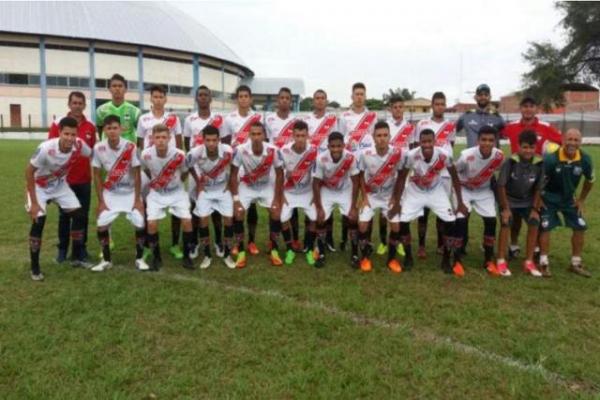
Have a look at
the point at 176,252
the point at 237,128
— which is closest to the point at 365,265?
the point at 176,252

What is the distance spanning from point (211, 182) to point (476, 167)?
9.62 feet

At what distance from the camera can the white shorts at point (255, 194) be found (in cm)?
612

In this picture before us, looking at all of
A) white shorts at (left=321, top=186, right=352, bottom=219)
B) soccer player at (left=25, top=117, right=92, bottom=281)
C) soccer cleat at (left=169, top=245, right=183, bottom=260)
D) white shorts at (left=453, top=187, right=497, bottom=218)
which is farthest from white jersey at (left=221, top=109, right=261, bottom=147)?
white shorts at (left=453, top=187, right=497, bottom=218)

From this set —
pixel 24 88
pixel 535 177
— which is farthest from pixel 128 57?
pixel 535 177

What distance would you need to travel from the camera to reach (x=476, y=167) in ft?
18.6

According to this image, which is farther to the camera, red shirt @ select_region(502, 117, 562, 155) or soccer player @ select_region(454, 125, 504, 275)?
red shirt @ select_region(502, 117, 562, 155)

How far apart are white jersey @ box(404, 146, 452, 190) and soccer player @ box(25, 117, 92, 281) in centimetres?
350

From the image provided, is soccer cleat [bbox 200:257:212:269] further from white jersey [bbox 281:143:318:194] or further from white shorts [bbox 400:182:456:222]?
white shorts [bbox 400:182:456:222]

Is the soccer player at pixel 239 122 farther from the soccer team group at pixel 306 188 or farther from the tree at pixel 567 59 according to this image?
the tree at pixel 567 59

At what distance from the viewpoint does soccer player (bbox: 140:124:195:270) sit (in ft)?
18.3

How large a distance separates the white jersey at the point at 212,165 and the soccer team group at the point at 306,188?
0.04ft

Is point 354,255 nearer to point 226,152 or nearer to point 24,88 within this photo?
point 226,152

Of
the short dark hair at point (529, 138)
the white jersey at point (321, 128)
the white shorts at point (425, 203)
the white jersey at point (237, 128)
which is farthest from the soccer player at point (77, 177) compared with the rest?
the short dark hair at point (529, 138)

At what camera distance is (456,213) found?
5.70m
